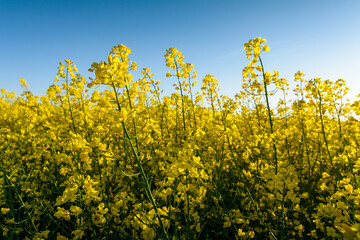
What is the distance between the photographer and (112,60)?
5.42 feet

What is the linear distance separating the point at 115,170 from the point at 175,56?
7.19 feet

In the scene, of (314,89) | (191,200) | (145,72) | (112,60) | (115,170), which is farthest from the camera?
(145,72)

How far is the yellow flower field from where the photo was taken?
73.9 inches

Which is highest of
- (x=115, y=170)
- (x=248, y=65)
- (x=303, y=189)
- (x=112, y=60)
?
(x=248, y=65)

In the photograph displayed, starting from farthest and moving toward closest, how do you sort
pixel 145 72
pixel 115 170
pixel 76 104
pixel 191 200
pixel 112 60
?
pixel 145 72, pixel 76 104, pixel 115 170, pixel 191 200, pixel 112 60

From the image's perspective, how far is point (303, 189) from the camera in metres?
3.08

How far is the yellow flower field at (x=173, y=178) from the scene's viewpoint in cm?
188

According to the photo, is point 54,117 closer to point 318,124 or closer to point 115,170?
point 115,170

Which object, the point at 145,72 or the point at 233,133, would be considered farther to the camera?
the point at 145,72

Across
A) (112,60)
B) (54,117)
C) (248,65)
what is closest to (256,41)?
(248,65)

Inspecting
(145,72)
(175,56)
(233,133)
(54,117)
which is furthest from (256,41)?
(54,117)

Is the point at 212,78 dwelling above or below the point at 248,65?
above

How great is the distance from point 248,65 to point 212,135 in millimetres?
1064

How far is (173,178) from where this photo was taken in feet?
7.05
